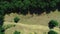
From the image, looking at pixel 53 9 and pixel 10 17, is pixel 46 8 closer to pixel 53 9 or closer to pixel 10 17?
pixel 53 9

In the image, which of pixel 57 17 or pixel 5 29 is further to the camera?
pixel 57 17

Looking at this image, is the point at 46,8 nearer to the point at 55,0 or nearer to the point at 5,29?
the point at 55,0

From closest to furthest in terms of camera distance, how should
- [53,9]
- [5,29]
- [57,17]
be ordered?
1. [5,29]
2. [57,17]
3. [53,9]

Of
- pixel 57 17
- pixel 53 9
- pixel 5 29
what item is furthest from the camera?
pixel 53 9

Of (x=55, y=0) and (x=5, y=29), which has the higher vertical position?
(x=55, y=0)

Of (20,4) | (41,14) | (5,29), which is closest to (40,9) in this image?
(41,14)

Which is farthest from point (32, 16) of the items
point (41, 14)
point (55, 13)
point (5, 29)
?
point (5, 29)
